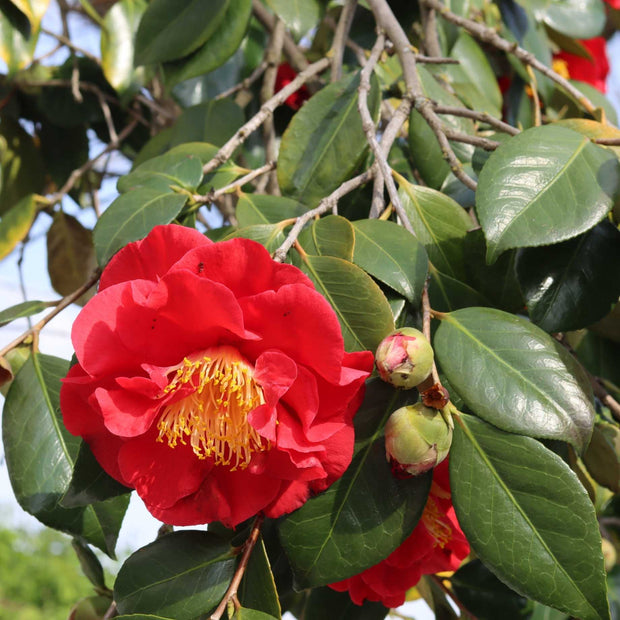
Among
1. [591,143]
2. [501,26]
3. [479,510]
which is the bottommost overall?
[501,26]

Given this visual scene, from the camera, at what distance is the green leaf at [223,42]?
3.52ft

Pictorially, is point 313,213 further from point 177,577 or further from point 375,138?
point 177,577

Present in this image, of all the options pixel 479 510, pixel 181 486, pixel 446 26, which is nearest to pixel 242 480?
pixel 181 486

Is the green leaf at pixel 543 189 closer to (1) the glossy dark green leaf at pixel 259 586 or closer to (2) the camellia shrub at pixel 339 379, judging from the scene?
(2) the camellia shrub at pixel 339 379

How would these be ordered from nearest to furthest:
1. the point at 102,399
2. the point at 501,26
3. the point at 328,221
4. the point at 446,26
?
the point at 102,399 → the point at 328,221 → the point at 446,26 → the point at 501,26

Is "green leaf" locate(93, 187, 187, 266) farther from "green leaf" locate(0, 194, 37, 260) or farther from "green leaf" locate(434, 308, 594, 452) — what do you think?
"green leaf" locate(0, 194, 37, 260)

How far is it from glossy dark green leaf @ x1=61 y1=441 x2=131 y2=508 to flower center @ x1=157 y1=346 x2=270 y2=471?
0.25ft

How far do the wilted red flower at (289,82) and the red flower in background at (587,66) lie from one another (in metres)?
0.56

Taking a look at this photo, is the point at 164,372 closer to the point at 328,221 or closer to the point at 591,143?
the point at 328,221

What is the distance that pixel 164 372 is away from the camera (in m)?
0.54

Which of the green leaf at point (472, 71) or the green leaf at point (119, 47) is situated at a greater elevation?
the green leaf at point (119, 47)

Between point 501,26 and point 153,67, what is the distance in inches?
26.9

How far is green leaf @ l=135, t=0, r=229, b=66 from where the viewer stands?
41.1 inches

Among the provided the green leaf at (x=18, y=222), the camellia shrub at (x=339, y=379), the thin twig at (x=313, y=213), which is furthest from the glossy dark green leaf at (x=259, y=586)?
the green leaf at (x=18, y=222)
